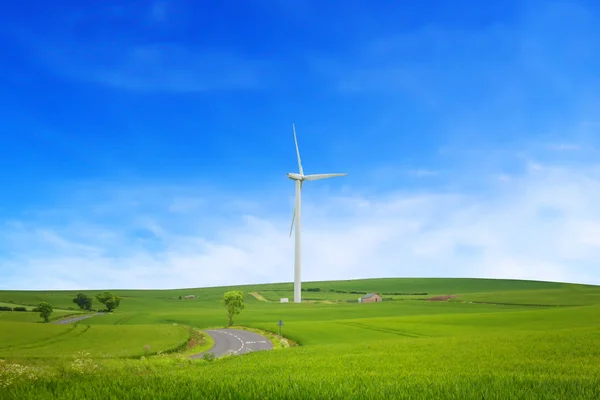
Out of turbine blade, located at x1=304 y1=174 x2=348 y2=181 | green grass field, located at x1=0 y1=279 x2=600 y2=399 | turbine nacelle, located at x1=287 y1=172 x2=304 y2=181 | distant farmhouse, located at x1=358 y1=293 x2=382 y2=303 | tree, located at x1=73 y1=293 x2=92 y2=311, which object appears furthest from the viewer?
distant farmhouse, located at x1=358 y1=293 x2=382 y2=303

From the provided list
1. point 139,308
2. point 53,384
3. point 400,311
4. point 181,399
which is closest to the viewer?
point 181,399

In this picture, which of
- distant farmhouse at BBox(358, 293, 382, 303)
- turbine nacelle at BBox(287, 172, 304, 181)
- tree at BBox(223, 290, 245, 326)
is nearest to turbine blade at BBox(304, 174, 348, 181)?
turbine nacelle at BBox(287, 172, 304, 181)

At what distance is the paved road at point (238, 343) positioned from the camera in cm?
5101

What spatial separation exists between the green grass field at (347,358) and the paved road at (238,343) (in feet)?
14.6

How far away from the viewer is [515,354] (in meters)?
28.2

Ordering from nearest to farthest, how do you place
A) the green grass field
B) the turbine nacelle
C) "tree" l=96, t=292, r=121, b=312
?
the green grass field → the turbine nacelle → "tree" l=96, t=292, r=121, b=312

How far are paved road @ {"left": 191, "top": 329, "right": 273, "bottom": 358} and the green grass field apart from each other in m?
4.44

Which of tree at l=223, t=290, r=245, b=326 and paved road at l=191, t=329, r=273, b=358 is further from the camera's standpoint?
tree at l=223, t=290, r=245, b=326

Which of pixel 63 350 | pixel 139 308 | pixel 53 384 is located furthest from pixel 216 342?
pixel 139 308

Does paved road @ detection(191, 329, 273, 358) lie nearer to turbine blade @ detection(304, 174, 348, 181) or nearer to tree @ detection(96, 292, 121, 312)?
turbine blade @ detection(304, 174, 348, 181)

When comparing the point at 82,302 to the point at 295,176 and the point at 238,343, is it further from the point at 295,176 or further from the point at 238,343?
the point at 238,343

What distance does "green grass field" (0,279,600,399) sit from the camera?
836 centimetres

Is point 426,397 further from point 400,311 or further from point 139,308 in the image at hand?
point 139,308

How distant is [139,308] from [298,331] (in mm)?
97038
